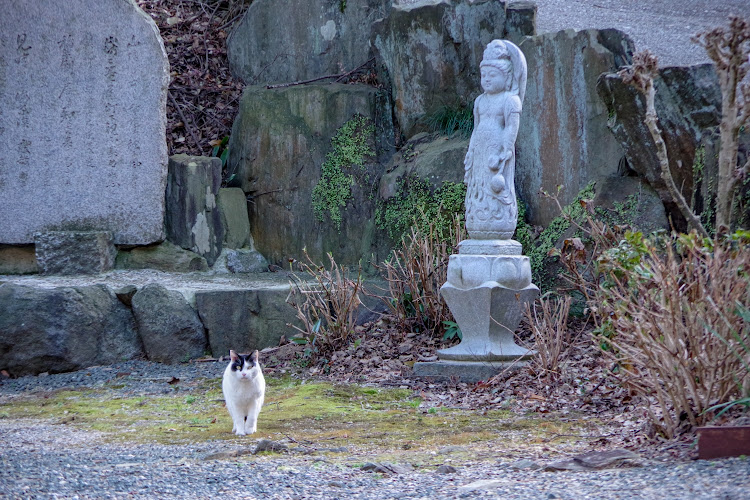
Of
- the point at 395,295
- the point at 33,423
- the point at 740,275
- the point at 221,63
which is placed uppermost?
the point at 221,63

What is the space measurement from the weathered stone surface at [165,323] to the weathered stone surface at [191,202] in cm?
86

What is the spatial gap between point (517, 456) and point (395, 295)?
319 cm

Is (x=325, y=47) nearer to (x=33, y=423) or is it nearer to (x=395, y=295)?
(x=395, y=295)

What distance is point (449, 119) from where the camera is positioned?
7816 mm

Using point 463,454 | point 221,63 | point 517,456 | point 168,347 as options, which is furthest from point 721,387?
point 221,63

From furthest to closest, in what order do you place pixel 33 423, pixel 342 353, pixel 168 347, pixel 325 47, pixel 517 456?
pixel 325 47
pixel 168 347
pixel 342 353
pixel 33 423
pixel 517 456

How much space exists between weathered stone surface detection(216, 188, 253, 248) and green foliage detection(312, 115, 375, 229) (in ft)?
2.12

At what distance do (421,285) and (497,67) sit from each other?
5.71ft

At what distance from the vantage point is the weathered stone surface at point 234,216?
7.83m

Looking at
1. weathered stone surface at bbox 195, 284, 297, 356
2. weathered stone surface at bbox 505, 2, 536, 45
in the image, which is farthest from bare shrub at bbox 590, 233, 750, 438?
weathered stone surface at bbox 505, 2, 536, 45

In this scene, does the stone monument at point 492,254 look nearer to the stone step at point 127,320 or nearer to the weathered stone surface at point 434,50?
the stone step at point 127,320

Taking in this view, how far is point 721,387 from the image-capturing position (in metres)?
3.35

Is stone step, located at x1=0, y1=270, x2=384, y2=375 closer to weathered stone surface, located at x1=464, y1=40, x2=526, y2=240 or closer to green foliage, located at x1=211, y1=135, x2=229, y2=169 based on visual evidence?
weathered stone surface, located at x1=464, y1=40, x2=526, y2=240

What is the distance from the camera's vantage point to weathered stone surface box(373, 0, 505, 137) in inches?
303
